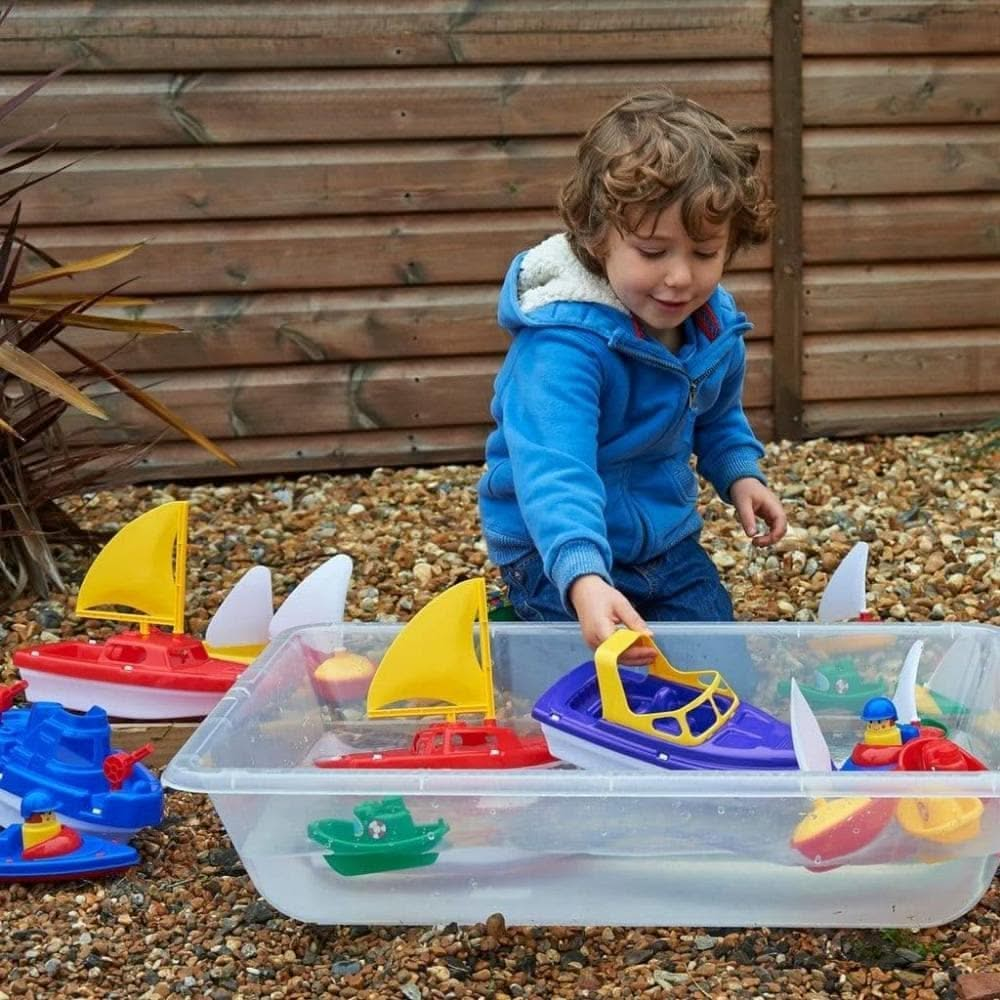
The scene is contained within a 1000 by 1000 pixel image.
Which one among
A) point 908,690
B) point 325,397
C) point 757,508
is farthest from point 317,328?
point 908,690

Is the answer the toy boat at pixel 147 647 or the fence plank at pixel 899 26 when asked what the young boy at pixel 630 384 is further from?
the fence plank at pixel 899 26

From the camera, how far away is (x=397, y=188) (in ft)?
12.2

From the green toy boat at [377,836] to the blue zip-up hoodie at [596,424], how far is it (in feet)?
1.19

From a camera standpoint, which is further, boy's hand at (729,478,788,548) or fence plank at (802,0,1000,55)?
fence plank at (802,0,1000,55)

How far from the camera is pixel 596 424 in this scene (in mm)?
2109

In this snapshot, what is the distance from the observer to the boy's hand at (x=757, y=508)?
2.34m

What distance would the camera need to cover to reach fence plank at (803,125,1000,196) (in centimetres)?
385

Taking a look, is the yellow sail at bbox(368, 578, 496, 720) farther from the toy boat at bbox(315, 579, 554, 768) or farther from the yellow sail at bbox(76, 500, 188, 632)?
the yellow sail at bbox(76, 500, 188, 632)

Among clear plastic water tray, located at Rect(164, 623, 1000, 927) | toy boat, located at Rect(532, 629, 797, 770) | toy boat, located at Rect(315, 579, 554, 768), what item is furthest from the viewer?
toy boat, located at Rect(315, 579, 554, 768)

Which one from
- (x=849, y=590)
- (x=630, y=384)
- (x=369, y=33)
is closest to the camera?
(x=630, y=384)

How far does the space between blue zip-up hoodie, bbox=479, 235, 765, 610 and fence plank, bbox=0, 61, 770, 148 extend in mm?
1477

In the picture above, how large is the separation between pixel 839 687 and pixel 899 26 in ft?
7.20

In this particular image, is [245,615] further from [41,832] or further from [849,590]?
[849,590]

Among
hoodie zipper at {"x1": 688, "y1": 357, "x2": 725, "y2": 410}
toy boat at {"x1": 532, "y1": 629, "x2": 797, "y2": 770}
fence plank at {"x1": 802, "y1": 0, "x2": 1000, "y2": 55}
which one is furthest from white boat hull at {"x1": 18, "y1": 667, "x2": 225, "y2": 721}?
fence plank at {"x1": 802, "y1": 0, "x2": 1000, "y2": 55}
